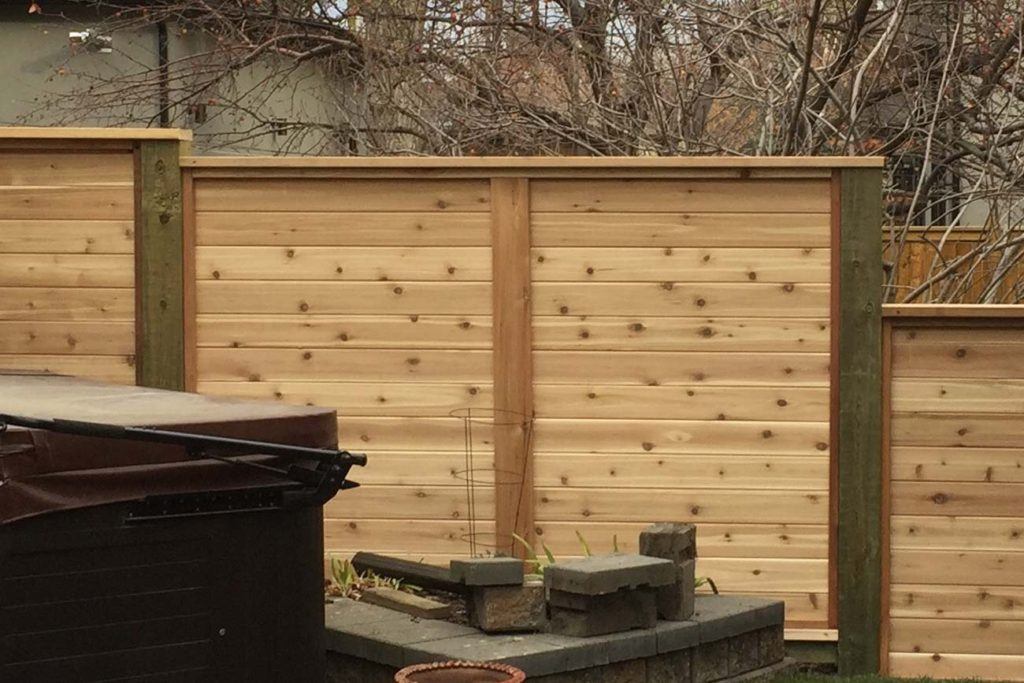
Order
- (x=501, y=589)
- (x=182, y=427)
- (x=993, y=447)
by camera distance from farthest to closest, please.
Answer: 1. (x=993, y=447)
2. (x=501, y=589)
3. (x=182, y=427)

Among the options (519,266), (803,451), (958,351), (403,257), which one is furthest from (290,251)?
(958,351)

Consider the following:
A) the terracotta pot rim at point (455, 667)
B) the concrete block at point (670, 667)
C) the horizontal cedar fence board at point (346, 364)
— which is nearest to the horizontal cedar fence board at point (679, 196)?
the horizontal cedar fence board at point (346, 364)

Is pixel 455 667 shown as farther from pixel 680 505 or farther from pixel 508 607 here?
pixel 680 505

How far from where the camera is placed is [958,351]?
249 inches

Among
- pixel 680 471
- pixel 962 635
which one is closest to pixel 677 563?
pixel 680 471

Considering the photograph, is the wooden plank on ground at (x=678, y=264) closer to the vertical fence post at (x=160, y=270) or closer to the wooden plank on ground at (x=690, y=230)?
the wooden plank on ground at (x=690, y=230)

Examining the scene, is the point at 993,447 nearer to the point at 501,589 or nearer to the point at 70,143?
the point at 501,589

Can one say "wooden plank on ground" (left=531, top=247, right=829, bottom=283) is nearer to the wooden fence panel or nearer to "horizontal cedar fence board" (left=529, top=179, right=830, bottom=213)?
"horizontal cedar fence board" (left=529, top=179, right=830, bottom=213)

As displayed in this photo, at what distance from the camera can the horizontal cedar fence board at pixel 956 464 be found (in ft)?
20.7

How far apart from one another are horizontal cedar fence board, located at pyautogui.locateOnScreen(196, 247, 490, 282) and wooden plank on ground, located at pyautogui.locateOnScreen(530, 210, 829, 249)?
36cm

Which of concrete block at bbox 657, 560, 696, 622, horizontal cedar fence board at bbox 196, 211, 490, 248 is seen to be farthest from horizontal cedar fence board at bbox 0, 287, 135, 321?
concrete block at bbox 657, 560, 696, 622

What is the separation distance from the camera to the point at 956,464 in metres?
6.33

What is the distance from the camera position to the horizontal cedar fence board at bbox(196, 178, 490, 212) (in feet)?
21.2

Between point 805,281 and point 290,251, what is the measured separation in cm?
225
